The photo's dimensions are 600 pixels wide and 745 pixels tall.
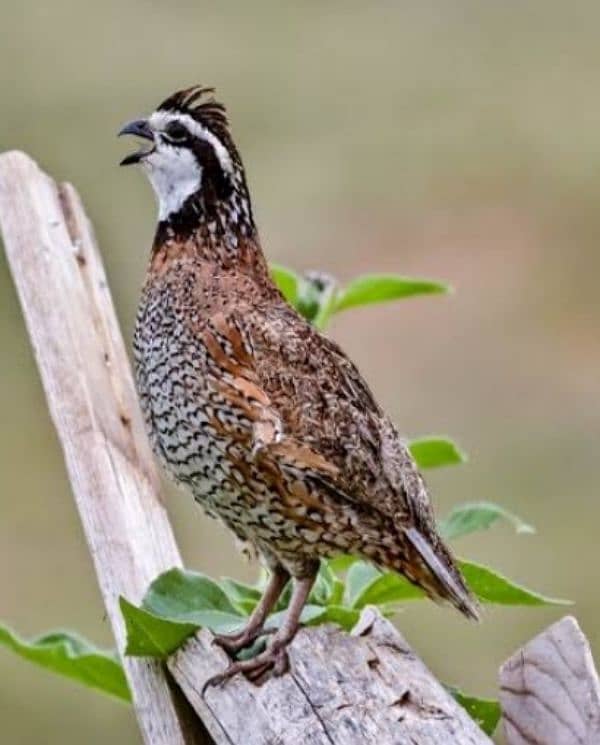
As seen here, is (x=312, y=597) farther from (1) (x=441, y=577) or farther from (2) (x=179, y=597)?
(2) (x=179, y=597)

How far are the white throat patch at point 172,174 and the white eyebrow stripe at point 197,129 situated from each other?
0.13ft

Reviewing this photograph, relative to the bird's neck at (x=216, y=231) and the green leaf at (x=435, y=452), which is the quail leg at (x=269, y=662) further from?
the bird's neck at (x=216, y=231)

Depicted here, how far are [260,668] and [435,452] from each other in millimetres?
820

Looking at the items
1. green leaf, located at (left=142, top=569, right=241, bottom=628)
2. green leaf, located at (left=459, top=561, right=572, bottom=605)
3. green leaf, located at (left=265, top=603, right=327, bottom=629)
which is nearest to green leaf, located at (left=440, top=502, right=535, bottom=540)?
green leaf, located at (left=459, top=561, right=572, bottom=605)

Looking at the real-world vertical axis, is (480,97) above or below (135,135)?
above

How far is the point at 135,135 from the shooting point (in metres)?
4.61

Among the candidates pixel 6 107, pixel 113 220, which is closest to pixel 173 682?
pixel 113 220

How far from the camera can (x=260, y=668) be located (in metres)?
3.82

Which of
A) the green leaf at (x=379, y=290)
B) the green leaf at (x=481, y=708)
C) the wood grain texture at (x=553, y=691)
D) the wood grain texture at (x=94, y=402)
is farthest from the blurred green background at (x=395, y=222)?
the wood grain texture at (x=553, y=691)

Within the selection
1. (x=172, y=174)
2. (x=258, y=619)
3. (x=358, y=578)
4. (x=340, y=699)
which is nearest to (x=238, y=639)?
(x=258, y=619)

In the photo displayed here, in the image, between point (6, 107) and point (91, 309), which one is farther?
point (6, 107)

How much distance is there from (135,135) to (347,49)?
13.6 metres

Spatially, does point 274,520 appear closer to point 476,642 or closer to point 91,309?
point 91,309

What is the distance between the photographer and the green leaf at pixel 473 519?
434 centimetres
